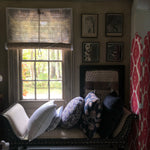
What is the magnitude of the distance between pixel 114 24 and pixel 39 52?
54.6 inches

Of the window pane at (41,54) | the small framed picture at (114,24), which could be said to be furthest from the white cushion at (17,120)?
the small framed picture at (114,24)

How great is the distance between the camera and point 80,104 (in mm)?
2453

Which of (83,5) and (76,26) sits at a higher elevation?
(83,5)

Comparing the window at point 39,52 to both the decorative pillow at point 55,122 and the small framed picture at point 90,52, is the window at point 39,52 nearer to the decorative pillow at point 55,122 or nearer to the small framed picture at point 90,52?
the small framed picture at point 90,52

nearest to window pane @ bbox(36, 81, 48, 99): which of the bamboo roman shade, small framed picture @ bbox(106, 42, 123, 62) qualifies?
the bamboo roman shade

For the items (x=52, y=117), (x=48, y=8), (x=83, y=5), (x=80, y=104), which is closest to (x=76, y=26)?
(x=83, y=5)

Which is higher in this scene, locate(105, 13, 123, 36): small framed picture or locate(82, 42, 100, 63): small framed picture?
locate(105, 13, 123, 36): small framed picture

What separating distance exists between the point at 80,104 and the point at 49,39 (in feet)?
4.09

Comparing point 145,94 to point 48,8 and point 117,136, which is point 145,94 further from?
point 48,8

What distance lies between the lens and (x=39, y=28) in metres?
2.95

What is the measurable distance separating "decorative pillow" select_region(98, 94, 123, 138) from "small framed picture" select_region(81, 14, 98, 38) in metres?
1.23

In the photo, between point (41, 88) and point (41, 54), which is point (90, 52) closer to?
point (41, 54)

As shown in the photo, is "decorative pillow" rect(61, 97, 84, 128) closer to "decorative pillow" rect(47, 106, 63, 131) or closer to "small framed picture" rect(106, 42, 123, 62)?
"decorative pillow" rect(47, 106, 63, 131)

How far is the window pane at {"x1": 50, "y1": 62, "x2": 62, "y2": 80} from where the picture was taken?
3117mm
